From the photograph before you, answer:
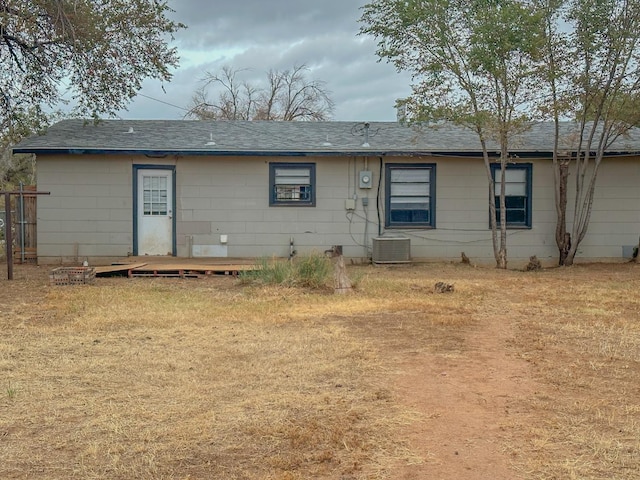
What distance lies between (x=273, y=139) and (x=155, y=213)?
3077 millimetres

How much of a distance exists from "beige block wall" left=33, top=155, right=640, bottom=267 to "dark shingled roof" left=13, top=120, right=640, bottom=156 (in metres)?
0.34

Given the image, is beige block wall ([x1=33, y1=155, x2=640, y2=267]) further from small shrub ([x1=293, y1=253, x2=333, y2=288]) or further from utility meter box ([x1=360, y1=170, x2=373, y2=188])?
small shrub ([x1=293, y1=253, x2=333, y2=288])

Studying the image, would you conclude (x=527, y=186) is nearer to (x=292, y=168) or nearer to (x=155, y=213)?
(x=292, y=168)

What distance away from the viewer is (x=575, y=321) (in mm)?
7297

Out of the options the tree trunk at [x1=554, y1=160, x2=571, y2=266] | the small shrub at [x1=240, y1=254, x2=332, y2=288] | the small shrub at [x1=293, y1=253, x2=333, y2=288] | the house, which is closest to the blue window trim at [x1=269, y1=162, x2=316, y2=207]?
the house

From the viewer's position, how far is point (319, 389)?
4.58m

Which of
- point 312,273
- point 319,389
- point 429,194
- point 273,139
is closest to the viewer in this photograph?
point 319,389

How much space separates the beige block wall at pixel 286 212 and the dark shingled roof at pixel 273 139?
1.11 feet

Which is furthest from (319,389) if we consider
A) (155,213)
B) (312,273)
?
(155,213)

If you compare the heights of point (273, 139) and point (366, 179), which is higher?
point (273, 139)

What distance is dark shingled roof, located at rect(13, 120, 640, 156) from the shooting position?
518 inches

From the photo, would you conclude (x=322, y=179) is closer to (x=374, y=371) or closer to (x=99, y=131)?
(x=99, y=131)

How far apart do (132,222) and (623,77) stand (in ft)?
33.6

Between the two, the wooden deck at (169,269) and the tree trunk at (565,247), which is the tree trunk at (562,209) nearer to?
the tree trunk at (565,247)
